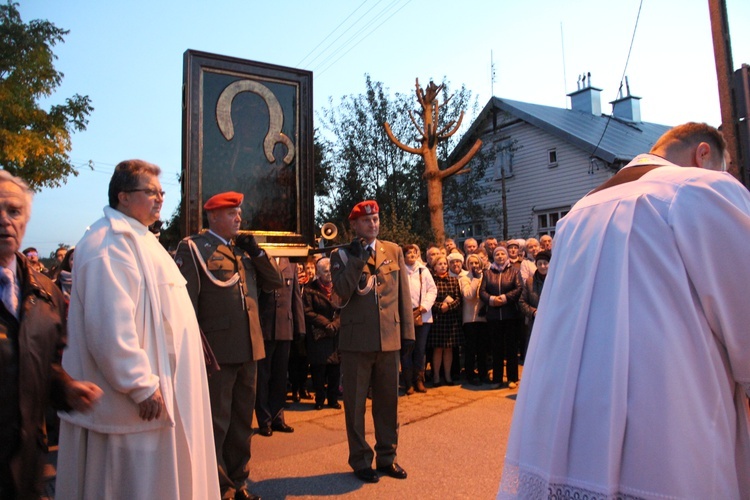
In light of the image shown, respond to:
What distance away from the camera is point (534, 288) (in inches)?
311

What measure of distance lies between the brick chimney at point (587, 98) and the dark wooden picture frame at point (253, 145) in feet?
63.2

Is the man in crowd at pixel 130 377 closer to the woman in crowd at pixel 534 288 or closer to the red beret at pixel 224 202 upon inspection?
the red beret at pixel 224 202

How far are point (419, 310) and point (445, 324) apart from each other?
0.66 metres

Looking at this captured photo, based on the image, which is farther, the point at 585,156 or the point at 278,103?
the point at 585,156

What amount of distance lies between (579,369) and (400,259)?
3140 millimetres

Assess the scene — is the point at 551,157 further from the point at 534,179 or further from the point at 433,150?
the point at 433,150

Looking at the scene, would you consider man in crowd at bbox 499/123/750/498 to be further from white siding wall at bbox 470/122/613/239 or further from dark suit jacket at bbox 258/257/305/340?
white siding wall at bbox 470/122/613/239

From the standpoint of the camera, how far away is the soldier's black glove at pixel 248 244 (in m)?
4.24

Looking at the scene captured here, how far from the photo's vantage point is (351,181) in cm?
2148

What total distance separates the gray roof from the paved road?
14272mm

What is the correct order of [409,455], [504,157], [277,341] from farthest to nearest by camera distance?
[504,157] < [277,341] < [409,455]

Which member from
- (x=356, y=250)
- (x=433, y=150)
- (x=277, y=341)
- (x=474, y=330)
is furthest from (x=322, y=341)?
(x=433, y=150)

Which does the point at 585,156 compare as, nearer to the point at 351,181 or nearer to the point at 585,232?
the point at 351,181

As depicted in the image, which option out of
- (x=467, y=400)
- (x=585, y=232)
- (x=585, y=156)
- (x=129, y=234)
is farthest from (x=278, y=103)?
(x=585, y=156)
